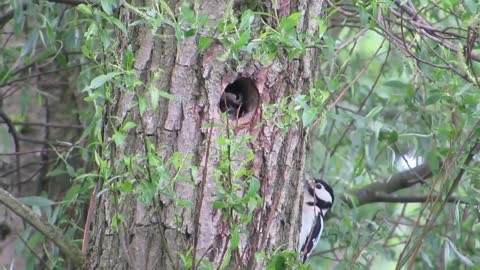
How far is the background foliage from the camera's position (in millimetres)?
2293

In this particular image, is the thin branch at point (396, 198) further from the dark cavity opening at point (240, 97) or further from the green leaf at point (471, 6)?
the dark cavity opening at point (240, 97)

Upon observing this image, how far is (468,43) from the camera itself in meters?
2.58

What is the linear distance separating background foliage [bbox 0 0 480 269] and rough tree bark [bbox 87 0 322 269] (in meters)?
0.05

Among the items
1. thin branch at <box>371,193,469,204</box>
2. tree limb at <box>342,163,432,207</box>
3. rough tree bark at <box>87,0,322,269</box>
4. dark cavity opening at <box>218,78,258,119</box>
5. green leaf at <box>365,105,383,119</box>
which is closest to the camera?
rough tree bark at <box>87,0,322,269</box>

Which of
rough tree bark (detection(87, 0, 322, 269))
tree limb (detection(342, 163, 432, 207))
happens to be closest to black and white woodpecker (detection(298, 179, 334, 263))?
tree limb (detection(342, 163, 432, 207))

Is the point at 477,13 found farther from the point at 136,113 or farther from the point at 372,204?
the point at 372,204

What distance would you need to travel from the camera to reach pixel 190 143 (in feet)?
8.24

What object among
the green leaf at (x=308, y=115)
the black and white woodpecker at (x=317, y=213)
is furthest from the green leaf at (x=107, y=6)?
the black and white woodpecker at (x=317, y=213)

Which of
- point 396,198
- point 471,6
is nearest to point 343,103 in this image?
point 396,198

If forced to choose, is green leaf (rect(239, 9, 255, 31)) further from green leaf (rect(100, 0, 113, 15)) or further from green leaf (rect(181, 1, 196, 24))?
green leaf (rect(100, 0, 113, 15))

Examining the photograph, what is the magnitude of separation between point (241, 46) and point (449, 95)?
0.90m

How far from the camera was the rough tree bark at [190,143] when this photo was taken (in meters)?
2.47

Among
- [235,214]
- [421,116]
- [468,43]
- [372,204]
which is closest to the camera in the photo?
[235,214]

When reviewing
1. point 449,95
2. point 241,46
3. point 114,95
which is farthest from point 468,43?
point 114,95
